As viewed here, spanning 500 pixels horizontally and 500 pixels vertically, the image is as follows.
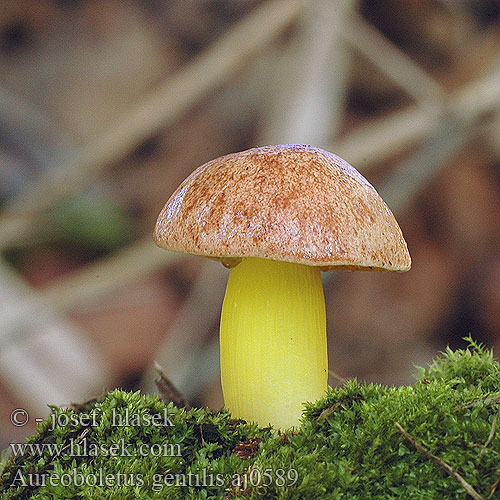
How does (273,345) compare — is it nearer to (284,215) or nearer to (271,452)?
(271,452)

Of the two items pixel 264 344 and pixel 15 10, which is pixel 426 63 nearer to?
pixel 15 10

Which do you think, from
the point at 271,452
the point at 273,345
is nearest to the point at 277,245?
Result: the point at 273,345

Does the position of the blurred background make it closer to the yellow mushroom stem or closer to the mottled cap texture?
the yellow mushroom stem

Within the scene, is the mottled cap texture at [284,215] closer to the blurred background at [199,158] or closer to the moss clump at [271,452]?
the moss clump at [271,452]

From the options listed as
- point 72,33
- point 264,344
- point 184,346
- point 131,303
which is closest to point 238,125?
point 72,33

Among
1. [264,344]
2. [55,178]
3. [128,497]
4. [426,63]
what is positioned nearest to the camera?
[128,497]

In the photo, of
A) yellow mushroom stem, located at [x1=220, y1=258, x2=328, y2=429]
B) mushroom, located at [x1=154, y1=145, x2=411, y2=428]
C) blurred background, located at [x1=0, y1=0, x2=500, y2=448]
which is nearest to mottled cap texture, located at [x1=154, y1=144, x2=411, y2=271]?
mushroom, located at [x1=154, y1=145, x2=411, y2=428]
